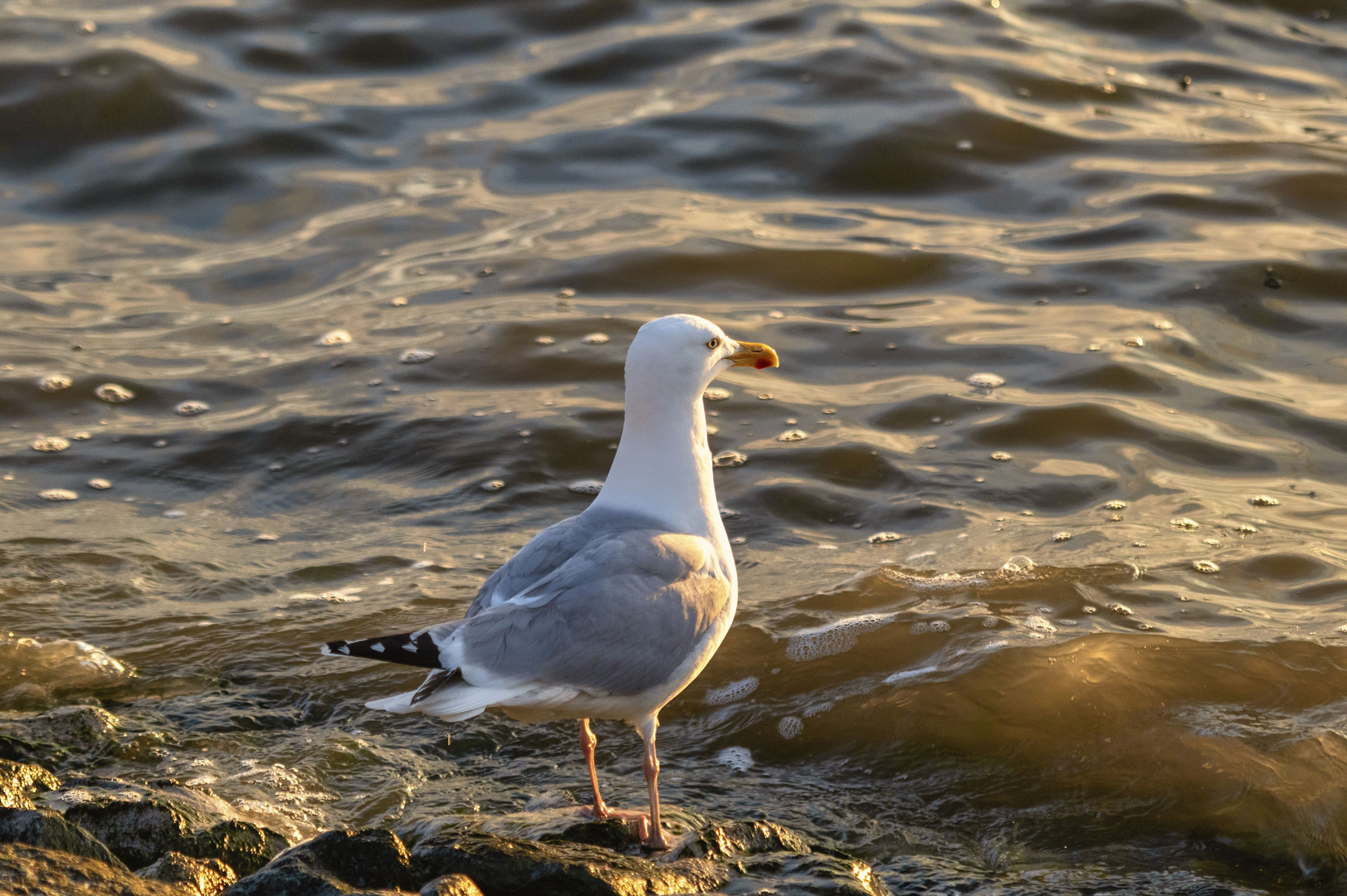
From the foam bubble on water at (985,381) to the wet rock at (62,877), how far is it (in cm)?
611

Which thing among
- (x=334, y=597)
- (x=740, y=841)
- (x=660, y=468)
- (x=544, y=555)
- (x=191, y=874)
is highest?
(x=660, y=468)

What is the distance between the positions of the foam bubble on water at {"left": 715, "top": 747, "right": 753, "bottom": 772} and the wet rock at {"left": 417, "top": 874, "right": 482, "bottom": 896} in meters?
1.87

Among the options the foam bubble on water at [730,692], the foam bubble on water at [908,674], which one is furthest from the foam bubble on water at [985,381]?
the foam bubble on water at [730,692]

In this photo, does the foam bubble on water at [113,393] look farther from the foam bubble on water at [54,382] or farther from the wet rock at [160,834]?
the wet rock at [160,834]

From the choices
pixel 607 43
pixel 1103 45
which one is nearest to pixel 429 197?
pixel 607 43

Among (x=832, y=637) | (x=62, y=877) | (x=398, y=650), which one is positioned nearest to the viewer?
(x=62, y=877)

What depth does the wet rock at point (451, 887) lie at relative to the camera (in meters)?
3.52

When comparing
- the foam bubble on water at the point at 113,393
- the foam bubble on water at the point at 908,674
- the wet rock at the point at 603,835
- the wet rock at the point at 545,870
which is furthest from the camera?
the foam bubble on water at the point at 113,393

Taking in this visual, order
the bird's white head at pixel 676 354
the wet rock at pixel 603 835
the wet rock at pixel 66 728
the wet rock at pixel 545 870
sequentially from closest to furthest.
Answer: the wet rock at pixel 545 870
the wet rock at pixel 603 835
the bird's white head at pixel 676 354
the wet rock at pixel 66 728

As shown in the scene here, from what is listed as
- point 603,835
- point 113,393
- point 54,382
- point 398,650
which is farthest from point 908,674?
point 54,382

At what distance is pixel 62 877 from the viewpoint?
3459 millimetres

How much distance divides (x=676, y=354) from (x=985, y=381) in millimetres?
4281

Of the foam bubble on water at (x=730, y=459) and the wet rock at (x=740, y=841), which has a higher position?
the wet rock at (x=740, y=841)

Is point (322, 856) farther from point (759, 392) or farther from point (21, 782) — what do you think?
point (759, 392)
